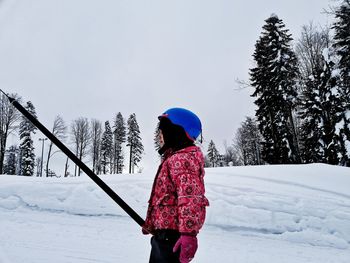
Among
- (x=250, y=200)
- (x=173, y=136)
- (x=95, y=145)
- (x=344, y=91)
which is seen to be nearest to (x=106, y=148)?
(x=95, y=145)

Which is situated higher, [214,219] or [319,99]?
[319,99]

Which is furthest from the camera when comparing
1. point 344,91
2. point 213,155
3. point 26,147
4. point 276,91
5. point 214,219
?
point 213,155

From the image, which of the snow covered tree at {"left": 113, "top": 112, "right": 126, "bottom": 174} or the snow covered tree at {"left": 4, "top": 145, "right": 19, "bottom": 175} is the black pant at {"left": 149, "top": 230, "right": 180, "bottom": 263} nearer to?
the snow covered tree at {"left": 113, "top": 112, "right": 126, "bottom": 174}

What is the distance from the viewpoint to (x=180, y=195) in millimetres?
1987

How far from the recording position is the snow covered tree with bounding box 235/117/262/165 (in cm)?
4784

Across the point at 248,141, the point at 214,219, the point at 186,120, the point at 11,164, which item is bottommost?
the point at 214,219

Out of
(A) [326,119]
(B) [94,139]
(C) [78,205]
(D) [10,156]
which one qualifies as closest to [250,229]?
(C) [78,205]

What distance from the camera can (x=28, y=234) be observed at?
17.7 feet

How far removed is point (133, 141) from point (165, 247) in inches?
1944

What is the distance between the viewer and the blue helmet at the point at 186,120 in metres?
2.25

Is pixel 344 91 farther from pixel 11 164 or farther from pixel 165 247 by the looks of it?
pixel 11 164

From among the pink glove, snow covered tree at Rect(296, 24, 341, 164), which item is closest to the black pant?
the pink glove

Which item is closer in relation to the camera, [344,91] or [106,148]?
[344,91]

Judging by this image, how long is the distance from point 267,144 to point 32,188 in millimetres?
21666
